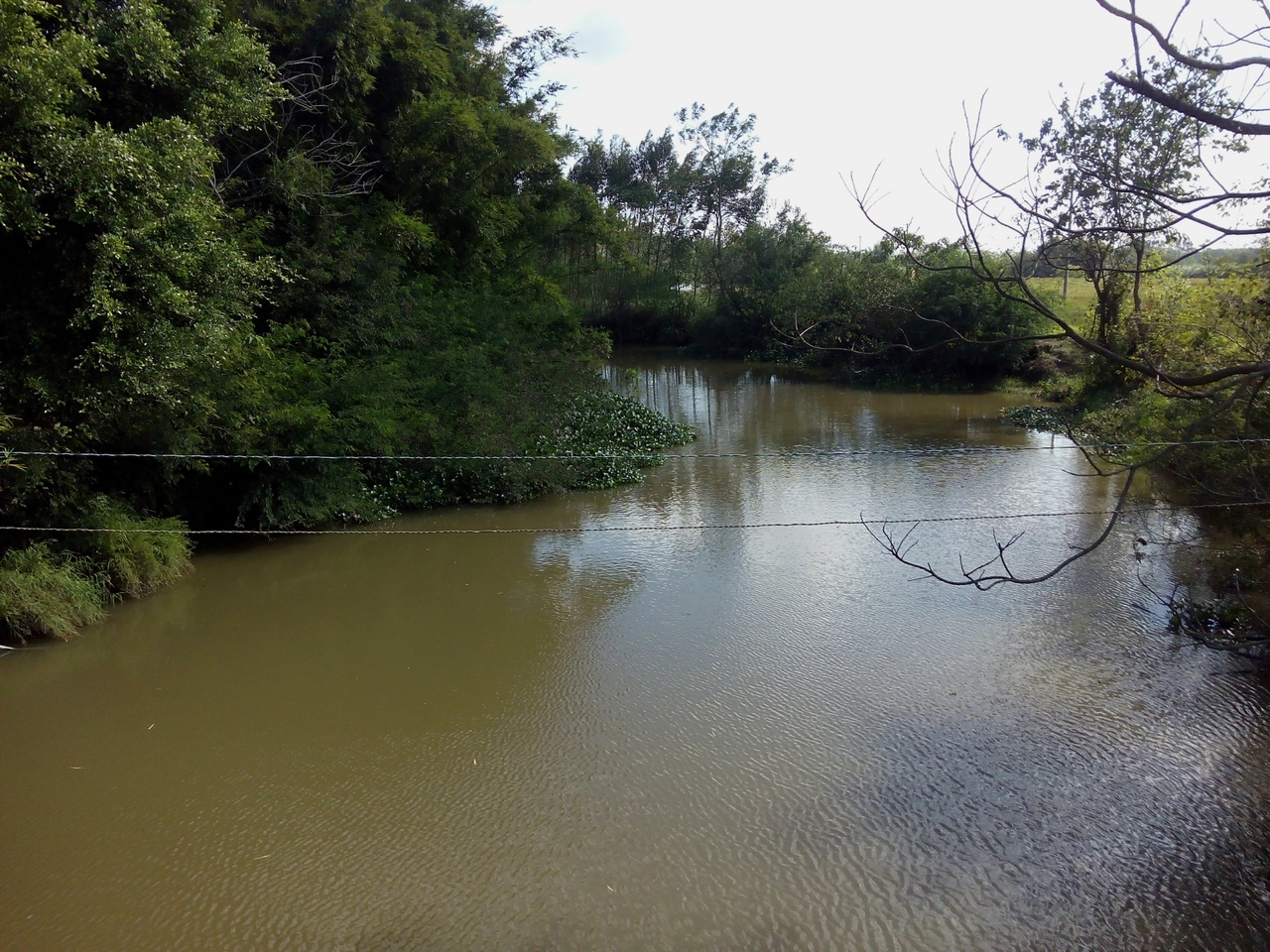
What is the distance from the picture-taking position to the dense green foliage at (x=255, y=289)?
5707mm

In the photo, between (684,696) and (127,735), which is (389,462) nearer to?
(127,735)

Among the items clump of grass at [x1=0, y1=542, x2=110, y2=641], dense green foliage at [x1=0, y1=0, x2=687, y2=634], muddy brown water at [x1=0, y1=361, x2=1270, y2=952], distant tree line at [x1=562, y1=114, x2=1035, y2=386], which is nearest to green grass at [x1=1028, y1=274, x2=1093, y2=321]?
distant tree line at [x1=562, y1=114, x2=1035, y2=386]

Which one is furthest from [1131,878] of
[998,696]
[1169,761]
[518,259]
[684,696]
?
[518,259]

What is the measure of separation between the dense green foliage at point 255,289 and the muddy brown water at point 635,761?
93cm

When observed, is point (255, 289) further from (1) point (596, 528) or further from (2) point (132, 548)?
(1) point (596, 528)

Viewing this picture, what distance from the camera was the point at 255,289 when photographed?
7262mm

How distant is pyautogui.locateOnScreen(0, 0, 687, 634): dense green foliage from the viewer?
225 inches

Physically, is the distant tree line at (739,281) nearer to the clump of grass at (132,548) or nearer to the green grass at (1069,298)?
the green grass at (1069,298)

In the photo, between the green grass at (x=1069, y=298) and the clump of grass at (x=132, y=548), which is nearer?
the clump of grass at (x=132, y=548)

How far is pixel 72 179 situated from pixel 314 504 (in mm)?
3331

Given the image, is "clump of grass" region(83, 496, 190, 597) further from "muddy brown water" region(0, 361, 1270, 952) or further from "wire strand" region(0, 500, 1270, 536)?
"muddy brown water" region(0, 361, 1270, 952)

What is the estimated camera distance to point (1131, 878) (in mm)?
3578

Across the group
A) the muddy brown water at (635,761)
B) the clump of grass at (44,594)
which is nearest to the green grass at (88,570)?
the clump of grass at (44,594)

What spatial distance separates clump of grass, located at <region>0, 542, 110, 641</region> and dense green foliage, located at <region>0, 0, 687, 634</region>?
0.02 metres
